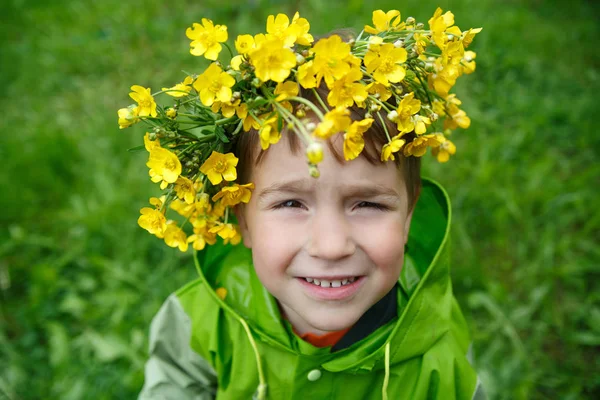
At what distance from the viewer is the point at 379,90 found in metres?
1.26

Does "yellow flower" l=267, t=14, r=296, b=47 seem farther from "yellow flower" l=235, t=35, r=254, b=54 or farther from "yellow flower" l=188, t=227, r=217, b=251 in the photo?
"yellow flower" l=188, t=227, r=217, b=251

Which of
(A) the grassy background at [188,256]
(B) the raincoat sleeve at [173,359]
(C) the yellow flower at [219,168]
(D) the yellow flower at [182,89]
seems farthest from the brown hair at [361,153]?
(A) the grassy background at [188,256]

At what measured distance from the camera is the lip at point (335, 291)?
138 centimetres

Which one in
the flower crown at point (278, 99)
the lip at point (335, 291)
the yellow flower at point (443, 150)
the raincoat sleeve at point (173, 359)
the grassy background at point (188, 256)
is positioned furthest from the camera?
the grassy background at point (188, 256)

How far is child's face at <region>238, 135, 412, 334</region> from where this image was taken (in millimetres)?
1291

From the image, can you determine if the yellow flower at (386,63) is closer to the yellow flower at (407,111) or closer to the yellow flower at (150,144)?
the yellow flower at (407,111)

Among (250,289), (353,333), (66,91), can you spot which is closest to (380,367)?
(353,333)

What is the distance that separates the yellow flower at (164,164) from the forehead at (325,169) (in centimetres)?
23

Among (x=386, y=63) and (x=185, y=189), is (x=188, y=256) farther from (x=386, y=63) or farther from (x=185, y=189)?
(x=386, y=63)

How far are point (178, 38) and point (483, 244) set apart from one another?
110 inches

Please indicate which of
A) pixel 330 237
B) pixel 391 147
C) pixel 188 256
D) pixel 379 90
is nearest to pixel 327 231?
pixel 330 237

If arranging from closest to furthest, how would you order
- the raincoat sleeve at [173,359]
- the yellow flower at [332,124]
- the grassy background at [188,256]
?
the yellow flower at [332,124]
the raincoat sleeve at [173,359]
the grassy background at [188,256]

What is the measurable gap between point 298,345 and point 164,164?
73 centimetres

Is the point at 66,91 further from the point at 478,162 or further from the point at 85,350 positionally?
the point at 478,162
